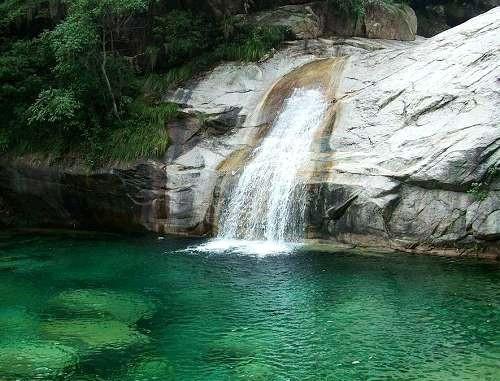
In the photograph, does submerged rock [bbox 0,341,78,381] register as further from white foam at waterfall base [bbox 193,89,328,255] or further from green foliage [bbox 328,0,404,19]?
green foliage [bbox 328,0,404,19]

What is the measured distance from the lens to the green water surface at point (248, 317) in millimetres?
7520

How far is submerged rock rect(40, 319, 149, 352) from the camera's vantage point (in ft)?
27.4

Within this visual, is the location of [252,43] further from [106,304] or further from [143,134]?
[106,304]

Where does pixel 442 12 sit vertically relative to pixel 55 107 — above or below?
above

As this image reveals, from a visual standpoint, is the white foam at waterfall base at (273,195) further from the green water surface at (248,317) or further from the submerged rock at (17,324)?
the submerged rock at (17,324)

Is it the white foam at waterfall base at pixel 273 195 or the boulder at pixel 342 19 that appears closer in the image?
the white foam at waterfall base at pixel 273 195

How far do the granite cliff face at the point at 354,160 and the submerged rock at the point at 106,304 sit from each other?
490 centimetres

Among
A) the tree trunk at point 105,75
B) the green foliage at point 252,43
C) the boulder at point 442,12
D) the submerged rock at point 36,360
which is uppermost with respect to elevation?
the boulder at point 442,12

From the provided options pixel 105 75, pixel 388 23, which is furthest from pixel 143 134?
pixel 388 23

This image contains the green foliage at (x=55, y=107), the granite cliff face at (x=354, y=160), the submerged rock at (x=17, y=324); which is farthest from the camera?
the green foliage at (x=55, y=107)

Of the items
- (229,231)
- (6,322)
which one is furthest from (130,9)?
(6,322)

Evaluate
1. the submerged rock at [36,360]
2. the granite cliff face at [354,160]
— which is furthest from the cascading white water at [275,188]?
the submerged rock at [36,360]

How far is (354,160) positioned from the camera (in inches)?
546

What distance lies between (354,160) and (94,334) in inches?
300
